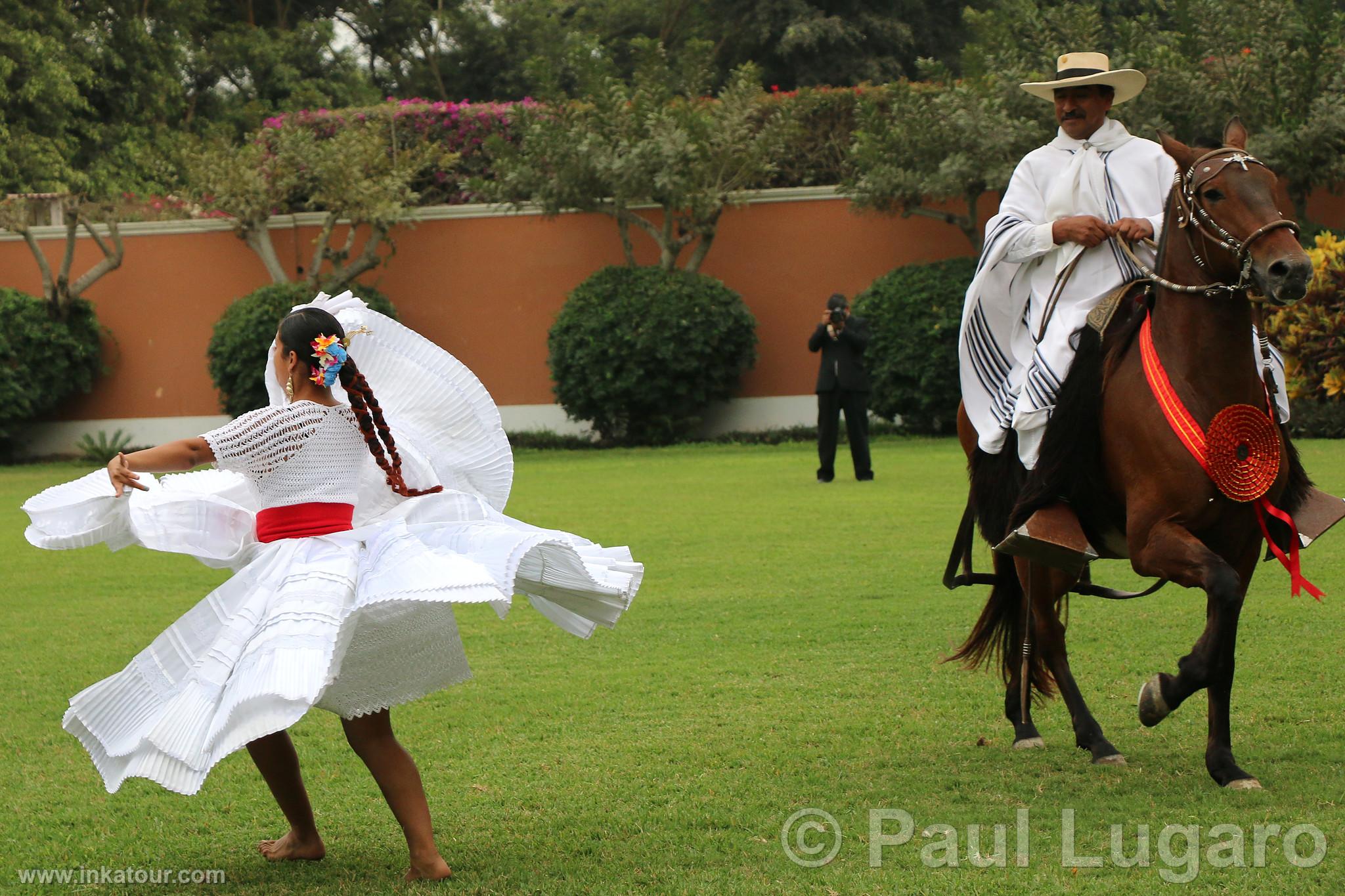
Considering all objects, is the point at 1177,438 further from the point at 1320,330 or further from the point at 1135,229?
the point at 1320,330

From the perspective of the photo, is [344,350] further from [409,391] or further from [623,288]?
[623,288]

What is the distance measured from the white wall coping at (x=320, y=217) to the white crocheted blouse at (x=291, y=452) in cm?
1677

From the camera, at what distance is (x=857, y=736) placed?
5602 mm

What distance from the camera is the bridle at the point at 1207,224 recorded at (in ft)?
15.3

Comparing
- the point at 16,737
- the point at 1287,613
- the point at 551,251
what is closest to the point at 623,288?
the point at 551,251

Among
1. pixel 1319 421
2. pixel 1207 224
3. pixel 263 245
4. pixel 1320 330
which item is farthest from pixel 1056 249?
pixel 263 245

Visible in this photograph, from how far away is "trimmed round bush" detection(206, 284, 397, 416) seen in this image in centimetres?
2011

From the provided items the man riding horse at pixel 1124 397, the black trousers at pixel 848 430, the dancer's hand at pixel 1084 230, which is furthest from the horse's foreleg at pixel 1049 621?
the black trousers at pixel 848 430

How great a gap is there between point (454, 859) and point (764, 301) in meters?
17.4

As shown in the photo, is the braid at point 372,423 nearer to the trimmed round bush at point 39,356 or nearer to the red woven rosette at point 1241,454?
the red woven rosette at point 1241,454

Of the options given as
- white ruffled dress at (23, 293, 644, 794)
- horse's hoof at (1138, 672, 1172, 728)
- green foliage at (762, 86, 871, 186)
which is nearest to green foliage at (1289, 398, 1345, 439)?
green foliage at (762, 86, 871, 186)

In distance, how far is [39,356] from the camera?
829 inches

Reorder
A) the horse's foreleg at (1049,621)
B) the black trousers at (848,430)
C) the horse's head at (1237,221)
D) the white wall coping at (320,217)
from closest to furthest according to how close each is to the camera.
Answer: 1. the horse's head at (1237,221)
2. the horse's foreleg at (1049,621)
3. the black trousers at (848,430)
4. the white wall coping at (320,217)

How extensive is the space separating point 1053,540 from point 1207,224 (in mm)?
1162
